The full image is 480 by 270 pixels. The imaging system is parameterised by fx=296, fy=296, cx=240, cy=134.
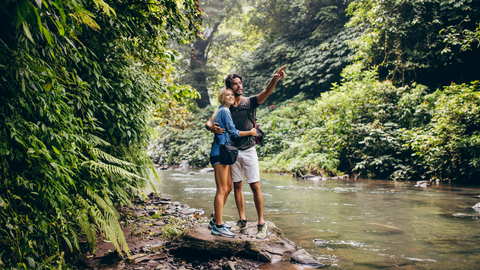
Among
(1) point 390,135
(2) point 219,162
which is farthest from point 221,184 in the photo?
(1) point 390,135

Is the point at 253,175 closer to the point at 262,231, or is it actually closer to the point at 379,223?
the point at 262,231

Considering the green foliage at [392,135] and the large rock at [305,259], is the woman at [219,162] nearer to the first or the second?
the large rock at [305,259]

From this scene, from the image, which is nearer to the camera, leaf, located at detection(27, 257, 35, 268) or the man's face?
leaf, located at detection(27, 257, 35, 268)

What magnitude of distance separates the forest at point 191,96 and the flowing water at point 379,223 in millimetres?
2327

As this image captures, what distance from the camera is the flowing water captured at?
10.9 feet

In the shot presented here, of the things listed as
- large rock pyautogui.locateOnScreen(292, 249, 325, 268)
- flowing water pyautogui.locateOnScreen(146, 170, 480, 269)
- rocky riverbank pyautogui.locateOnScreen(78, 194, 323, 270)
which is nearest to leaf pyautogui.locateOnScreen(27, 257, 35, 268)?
rocky riverbank pyautogui.locateOnScreen(78, 194, 323, 270)

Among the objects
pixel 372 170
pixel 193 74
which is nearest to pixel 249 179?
pixel 372 170

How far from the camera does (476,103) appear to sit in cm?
883

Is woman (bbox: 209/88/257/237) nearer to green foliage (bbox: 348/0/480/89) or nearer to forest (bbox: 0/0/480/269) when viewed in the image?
forest (bbox: 0/0/480/269)

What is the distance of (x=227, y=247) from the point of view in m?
3.39

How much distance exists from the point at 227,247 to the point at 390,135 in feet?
33.1

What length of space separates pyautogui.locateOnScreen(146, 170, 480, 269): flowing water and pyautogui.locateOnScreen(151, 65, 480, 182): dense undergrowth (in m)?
1.36

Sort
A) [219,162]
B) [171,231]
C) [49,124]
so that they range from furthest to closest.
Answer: [171,231]
[219,162]
[49,124]

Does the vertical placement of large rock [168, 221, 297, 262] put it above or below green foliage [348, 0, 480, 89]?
below
